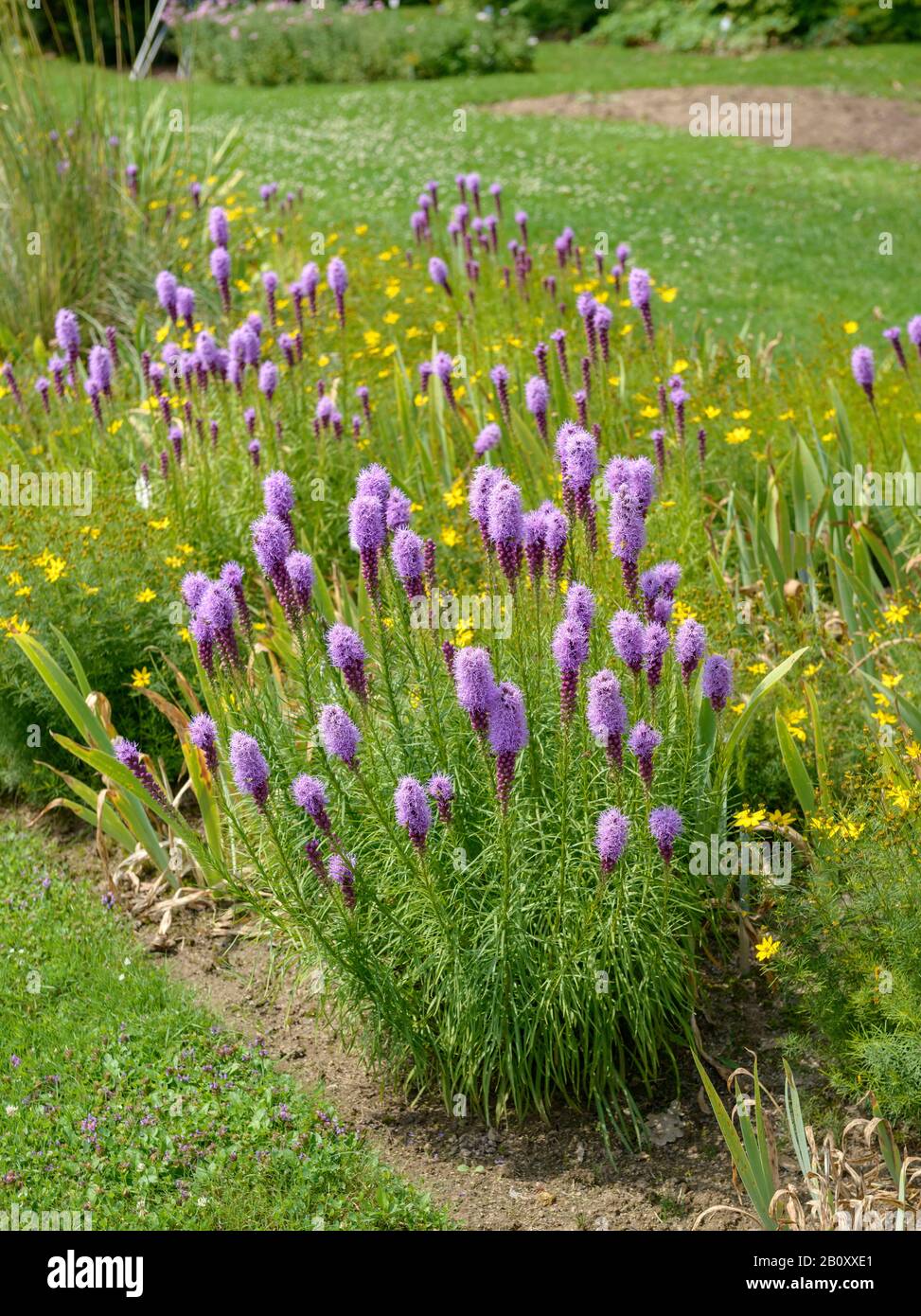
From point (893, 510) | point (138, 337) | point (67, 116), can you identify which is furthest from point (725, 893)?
point (67, 116)

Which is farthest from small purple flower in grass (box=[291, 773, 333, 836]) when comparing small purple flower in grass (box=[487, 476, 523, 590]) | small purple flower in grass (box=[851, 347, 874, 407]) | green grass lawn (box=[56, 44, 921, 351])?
green grass lawn (box=[56, 44, 921, 351])

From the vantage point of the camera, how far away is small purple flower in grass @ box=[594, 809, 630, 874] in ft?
11.1

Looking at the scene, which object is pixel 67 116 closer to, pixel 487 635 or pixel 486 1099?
pixel 487 635

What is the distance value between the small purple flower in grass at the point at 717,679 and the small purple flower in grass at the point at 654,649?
0.22 metres

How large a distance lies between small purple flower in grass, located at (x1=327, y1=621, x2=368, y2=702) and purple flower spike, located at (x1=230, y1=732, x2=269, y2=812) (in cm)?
29

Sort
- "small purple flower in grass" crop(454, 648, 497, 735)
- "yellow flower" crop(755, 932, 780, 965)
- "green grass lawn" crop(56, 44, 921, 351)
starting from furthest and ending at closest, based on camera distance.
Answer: "green grass lawn" crop(56, 44, 921, 351), "yellow flower" crop(755, 932, 780, 965), "small purple flower in grass" crop(454, 648, 497, 735)

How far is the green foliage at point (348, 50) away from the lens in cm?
2231

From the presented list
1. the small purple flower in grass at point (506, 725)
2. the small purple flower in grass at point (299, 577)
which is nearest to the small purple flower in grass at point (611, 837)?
the small purple flower in grass at point (506, 725)

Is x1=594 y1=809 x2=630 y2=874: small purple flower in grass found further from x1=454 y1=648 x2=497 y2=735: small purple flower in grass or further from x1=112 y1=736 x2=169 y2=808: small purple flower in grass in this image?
x1=112 y1=736 x2=169 y2=808: small purple flower in grass

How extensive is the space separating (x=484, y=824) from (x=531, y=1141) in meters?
0.94

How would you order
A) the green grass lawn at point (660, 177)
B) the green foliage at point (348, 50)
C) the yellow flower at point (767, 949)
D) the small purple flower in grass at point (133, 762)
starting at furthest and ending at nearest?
the green foliage at point (348, 50) → the green grass lawn at point (660, 177) → the small purple flower in grass at point (133, 762) → the yellow flower at point (767, 949)

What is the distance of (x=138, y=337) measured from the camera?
865 cm

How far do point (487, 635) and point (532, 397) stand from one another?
0.96 m

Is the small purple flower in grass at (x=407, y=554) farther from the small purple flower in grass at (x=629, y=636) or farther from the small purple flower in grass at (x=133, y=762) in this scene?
the small purple flower in grass at (x=133, y=762)
